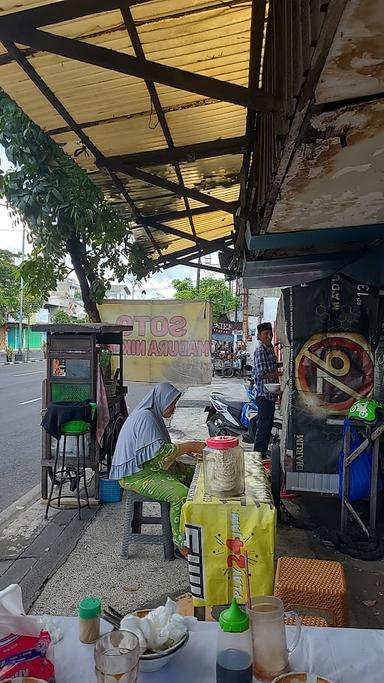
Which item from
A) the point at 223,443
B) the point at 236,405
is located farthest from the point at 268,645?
the point at 236,405

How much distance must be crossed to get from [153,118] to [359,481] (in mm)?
3293

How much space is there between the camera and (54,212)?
5.57 metres

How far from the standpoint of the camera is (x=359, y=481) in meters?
4.29

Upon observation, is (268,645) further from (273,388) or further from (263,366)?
(263,366)

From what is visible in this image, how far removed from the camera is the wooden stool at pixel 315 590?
8.50 ft

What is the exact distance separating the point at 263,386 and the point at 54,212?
3089 millimetres

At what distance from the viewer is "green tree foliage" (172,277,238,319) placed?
34719 mm

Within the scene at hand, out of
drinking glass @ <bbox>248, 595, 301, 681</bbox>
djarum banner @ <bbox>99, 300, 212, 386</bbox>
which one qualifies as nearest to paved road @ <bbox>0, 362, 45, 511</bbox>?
djarum banner @ <bbox>99, 300, 212, 386</bbox>

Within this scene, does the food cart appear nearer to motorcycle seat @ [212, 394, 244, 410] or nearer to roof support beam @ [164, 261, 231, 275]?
motorcycle seat @ [212, 394, 244, 410]

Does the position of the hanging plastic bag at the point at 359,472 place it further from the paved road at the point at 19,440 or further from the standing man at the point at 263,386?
the paved road at the point at 19,440

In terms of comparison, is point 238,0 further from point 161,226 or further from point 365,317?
point 161,226

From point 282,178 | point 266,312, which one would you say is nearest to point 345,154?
point 282,178

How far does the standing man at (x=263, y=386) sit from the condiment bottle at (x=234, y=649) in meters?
4.72

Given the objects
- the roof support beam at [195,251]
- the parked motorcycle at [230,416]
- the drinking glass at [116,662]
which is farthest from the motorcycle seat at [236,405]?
the drinking glass at [116,662]
